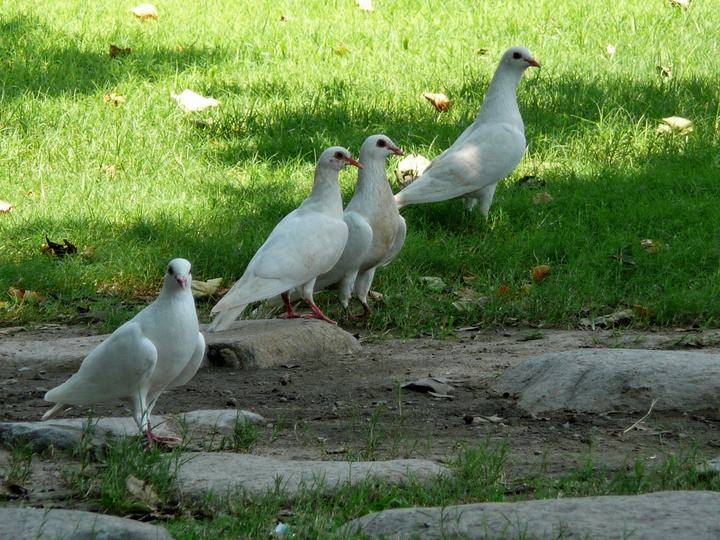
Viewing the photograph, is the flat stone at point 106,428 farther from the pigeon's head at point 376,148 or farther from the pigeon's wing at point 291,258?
the pigeon's head at point 376,148

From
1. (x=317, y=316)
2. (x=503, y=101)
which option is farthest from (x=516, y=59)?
(x=317, y=316)

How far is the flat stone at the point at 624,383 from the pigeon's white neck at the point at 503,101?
3.25 metres

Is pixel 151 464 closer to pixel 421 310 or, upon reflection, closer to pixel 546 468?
pixel 546 468

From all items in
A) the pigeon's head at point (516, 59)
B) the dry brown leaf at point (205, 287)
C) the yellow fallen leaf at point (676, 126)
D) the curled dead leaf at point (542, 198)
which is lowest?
the dry brown leaf at point (205, 287)

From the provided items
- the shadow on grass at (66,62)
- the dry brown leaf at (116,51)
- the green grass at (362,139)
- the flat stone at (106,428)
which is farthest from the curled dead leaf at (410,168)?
the flat stone at (106,428)

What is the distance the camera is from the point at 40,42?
10.1 m

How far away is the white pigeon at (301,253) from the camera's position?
5.64m

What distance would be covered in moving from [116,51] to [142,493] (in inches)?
277

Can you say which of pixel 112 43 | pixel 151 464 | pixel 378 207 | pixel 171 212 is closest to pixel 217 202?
pixel 171 212

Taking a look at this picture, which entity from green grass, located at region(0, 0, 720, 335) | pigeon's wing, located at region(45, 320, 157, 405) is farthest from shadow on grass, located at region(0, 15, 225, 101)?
pigeon's wing, located at region(45, 320, 157, 405)

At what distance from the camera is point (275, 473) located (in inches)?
146

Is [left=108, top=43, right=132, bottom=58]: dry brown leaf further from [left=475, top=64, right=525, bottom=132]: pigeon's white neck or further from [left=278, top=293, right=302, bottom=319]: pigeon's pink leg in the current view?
[left=278, top=293, right=302, bottom=319]: pigeon's pink leg

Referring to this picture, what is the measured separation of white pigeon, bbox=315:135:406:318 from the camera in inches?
243

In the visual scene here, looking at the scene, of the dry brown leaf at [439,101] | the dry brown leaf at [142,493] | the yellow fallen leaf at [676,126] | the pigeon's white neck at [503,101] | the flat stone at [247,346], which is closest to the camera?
the dry brown leaf at [142,493]
